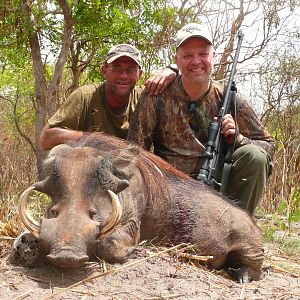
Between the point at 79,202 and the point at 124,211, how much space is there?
0.43 meters

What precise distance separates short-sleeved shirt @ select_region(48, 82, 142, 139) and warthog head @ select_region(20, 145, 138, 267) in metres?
1.33

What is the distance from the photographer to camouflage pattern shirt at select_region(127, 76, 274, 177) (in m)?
4.16

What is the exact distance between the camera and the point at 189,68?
409 cm

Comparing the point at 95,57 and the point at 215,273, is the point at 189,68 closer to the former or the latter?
the point at 215,273

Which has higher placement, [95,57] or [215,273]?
[95,57]

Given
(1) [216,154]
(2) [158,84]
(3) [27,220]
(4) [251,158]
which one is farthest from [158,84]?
(3) [27,220]

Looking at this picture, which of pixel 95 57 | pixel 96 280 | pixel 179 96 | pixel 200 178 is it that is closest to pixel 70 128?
pixel 179 96

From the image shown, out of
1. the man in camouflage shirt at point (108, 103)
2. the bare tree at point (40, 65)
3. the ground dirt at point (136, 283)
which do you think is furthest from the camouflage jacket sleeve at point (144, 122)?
the bare tree at point (40, 65)

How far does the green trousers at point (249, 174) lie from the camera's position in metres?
3.96

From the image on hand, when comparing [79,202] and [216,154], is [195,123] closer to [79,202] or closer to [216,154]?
[216,154]

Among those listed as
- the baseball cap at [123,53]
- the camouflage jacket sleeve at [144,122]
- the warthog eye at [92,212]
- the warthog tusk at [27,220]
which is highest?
the baseball cap at [123,53]

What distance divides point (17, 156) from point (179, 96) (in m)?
4.64

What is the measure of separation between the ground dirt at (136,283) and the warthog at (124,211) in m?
0.10

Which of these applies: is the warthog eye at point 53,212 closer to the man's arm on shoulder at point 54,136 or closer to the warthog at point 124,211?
the warthog at point 124,211
